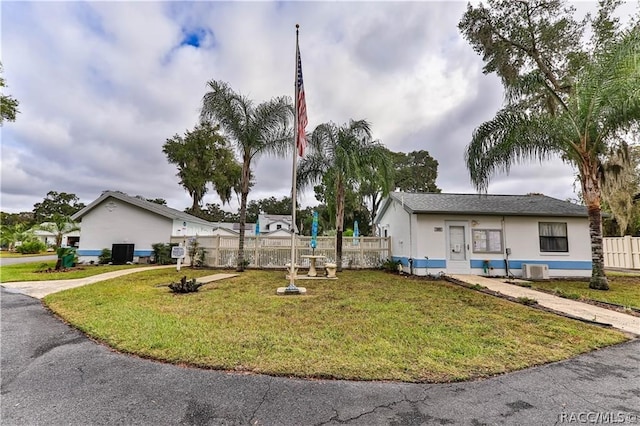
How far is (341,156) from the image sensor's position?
1181 centimetres

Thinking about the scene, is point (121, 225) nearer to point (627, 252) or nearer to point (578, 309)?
point (578, 309)

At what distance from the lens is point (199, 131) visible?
29516 millimetres

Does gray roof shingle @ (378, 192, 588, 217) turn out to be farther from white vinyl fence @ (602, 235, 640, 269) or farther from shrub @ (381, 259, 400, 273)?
white vinyl fence @ (602, 235, 640, 269)

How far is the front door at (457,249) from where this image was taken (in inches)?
458

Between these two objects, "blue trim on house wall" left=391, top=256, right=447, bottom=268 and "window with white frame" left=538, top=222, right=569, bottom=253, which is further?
"window with white frame" left=538, top=222, right=569, bottom=253

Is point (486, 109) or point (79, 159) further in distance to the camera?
point (79, 159)

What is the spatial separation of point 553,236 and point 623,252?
6806 mm

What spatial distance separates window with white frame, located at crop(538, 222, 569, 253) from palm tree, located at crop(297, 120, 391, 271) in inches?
270

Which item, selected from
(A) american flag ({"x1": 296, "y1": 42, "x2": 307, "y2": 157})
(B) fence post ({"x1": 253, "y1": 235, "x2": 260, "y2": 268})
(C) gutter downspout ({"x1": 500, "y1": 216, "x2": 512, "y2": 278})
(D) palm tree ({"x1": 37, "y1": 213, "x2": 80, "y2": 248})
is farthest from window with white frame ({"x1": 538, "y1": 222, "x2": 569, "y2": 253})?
(D) palm tree ({"x1": 37, "y1": 213, "x2": 80, "y2": 248})

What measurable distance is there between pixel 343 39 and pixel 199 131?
935 inches

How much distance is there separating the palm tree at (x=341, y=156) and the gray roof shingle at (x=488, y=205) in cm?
166

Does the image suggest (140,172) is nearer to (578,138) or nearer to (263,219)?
(263,219)

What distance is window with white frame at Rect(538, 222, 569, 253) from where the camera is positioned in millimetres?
11734

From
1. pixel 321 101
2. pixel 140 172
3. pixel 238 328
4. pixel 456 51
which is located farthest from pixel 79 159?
pixel 456 51
